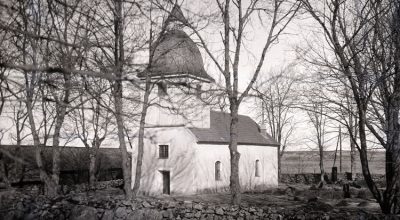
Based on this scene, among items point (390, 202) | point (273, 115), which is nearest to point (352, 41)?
point (390, 202)

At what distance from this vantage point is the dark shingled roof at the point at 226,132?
28.9 m

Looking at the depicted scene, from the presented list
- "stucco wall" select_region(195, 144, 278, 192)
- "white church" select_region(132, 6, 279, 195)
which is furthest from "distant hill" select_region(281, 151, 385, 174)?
"white church" select_region(132, 6, 279, 195)

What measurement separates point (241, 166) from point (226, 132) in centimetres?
337

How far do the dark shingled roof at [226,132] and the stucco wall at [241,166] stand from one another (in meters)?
0.51

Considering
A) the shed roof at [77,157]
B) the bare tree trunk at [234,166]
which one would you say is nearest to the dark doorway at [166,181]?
Answer: the shed roof at [77,157]

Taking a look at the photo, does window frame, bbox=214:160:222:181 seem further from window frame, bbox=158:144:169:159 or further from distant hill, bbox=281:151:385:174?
distant hill, bbox=281:151:385:174

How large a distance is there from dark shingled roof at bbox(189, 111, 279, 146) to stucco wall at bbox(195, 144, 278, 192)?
20.0 inches

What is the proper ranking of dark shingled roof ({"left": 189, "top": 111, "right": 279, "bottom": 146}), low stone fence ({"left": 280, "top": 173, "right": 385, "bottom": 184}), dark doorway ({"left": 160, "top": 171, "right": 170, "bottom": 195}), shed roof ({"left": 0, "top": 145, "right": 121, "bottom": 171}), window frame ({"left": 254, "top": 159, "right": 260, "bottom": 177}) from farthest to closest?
1. low stone fence ({"left": 280, "top": 173, "right": 385, "bottom": 184})
2. window frame ({"left": 254, "top": 159, "right": 260, "bottom": 177})
3. shed roof ({"left": 0, "top": 145, "right": 121, "bottom": 171})
4. dark shingled roof ({"left": 189, "top": 111, "right": 279, "bottom": 146})
5. dark doorway ({"left": 160, "top": 171, "right": 170, "bottom": 195})

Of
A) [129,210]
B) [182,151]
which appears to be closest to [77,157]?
[182,151]

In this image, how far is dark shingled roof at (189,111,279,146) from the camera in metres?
28.9

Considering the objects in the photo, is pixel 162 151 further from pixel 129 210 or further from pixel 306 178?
pixel 306 178

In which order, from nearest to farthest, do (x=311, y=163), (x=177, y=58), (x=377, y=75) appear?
1. (x=377, y=75)
2. (x=177, y=58)
3. (x=311, y=163)

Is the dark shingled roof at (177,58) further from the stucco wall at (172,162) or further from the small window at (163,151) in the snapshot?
the small window at (163,151)

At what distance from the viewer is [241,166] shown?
32.5m
